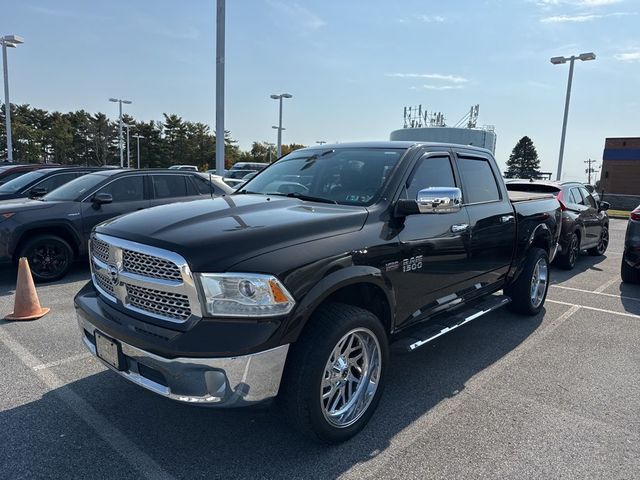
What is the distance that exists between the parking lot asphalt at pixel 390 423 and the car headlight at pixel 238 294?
0.59 m

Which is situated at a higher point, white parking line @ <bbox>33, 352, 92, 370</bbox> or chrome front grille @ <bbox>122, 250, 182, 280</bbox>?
chrome front grille @ <bbox>122, 250, 182, 280</bbox>

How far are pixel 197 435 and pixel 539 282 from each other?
458cm

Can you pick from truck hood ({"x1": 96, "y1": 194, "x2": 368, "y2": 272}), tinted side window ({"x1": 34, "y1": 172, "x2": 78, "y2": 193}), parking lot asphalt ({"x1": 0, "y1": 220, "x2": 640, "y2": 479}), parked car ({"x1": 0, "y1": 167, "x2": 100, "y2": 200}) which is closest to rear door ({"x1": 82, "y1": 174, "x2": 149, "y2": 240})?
parked car ({"x1": 0, "y1": 167, "x2": 100, "y2": 200})

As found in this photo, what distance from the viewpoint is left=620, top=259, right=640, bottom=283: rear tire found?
764 centimetres

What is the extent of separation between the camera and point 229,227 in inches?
108

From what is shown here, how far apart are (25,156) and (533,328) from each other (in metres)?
52.4

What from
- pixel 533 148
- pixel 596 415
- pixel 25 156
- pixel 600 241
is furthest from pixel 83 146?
pixel 533 148

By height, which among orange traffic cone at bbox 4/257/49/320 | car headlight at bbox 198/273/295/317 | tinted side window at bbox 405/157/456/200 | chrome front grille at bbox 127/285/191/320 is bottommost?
orange traffic cone at bbox 4/257/49/320

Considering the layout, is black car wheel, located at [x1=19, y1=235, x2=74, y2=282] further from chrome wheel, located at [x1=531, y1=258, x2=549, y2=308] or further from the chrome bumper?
chrome wheel, located at [x1=531, y1=258, x2=549, y2=308]

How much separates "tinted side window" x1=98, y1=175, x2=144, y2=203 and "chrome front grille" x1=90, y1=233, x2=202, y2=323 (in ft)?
16.6

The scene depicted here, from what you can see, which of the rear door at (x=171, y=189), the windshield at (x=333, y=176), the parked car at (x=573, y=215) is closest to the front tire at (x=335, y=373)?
the windshield at (x=333, y=176)

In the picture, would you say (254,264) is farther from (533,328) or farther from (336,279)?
(533,328)

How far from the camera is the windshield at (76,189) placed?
739 centimetres

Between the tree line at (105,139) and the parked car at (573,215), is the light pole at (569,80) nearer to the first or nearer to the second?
the parked car at (573,215)
